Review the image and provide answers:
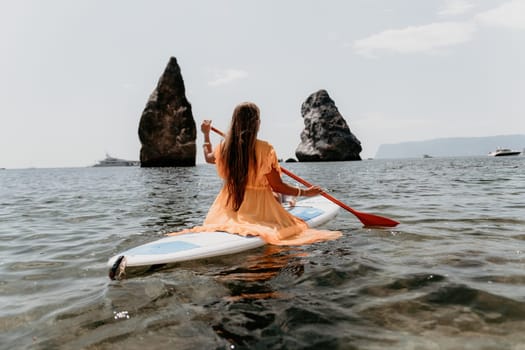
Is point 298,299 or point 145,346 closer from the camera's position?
point 145,346

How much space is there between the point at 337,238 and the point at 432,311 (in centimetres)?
269

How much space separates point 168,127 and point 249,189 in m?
62.8

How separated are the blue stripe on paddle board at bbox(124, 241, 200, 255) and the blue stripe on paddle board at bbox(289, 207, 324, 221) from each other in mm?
2582

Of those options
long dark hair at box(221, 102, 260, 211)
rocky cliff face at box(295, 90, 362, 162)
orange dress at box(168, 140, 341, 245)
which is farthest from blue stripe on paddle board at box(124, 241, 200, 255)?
Result: rocky cliff face at box(295, 90, 362, 162)

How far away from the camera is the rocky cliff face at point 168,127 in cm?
6494

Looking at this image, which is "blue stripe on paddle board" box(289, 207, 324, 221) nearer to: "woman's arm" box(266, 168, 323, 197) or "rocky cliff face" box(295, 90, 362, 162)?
"woman's arm" box(266, 168, 323, 197)

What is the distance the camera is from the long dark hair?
15.8ft

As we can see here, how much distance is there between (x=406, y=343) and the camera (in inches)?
95.3

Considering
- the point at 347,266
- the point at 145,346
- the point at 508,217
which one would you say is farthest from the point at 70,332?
the point at 508,217

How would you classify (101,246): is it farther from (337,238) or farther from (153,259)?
(337,238)

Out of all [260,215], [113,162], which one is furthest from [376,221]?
[113,162]

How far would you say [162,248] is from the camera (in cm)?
439

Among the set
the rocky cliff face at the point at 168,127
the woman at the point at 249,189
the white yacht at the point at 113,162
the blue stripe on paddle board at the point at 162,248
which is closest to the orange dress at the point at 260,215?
the woman at the point at 249,189

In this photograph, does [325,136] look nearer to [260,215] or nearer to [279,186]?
[279,186]
